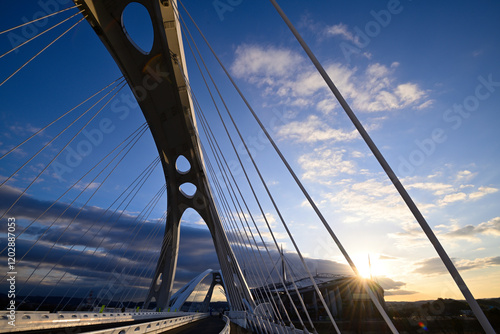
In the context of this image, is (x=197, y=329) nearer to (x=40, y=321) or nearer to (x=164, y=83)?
(x=40, y=321)

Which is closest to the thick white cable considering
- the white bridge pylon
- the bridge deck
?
the bridge deck

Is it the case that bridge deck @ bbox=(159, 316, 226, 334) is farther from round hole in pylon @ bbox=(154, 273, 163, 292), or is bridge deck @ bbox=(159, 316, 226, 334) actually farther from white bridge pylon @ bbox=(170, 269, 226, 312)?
white bridge pylon @ bbox=(170, 269, 226, 312)

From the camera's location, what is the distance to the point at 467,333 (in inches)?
1770

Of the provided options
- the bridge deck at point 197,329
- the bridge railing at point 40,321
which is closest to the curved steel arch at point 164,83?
the bridge deck at point 197,329

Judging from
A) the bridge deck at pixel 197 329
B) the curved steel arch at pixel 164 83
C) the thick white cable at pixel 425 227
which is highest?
the curved steel arch at pixel 164 83

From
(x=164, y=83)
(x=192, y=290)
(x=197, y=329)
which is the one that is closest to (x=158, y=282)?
(x=197, y=329)

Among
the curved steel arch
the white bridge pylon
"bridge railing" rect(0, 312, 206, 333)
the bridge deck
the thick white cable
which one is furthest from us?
the white bridge pylon

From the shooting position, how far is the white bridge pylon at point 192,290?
A: 50062 millimetres

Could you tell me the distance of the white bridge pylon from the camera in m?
50.1

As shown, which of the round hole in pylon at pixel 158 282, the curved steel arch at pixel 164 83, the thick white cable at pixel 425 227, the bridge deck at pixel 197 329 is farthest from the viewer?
the round hole in pylon at pixel 158 282

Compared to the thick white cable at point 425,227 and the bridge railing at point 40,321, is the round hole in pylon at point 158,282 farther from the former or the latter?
the thick white cable at point 425,227

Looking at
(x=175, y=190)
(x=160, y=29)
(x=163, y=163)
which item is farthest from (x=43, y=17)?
(x=175, y=190)

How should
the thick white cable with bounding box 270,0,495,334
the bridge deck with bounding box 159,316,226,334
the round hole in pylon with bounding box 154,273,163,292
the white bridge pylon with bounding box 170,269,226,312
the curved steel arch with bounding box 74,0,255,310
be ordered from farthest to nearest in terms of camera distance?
the white bridge pylon with bounding box 170,269,226,312, the round hole in pylon with bounding box 154,273,163,292, the bridge deck with bounding box 159,316,226,334, the curved steel arch with bounding box 74,0,255,310, the thick white cable with bounding box 270,0,495,334

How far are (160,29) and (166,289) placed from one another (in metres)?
28.5
